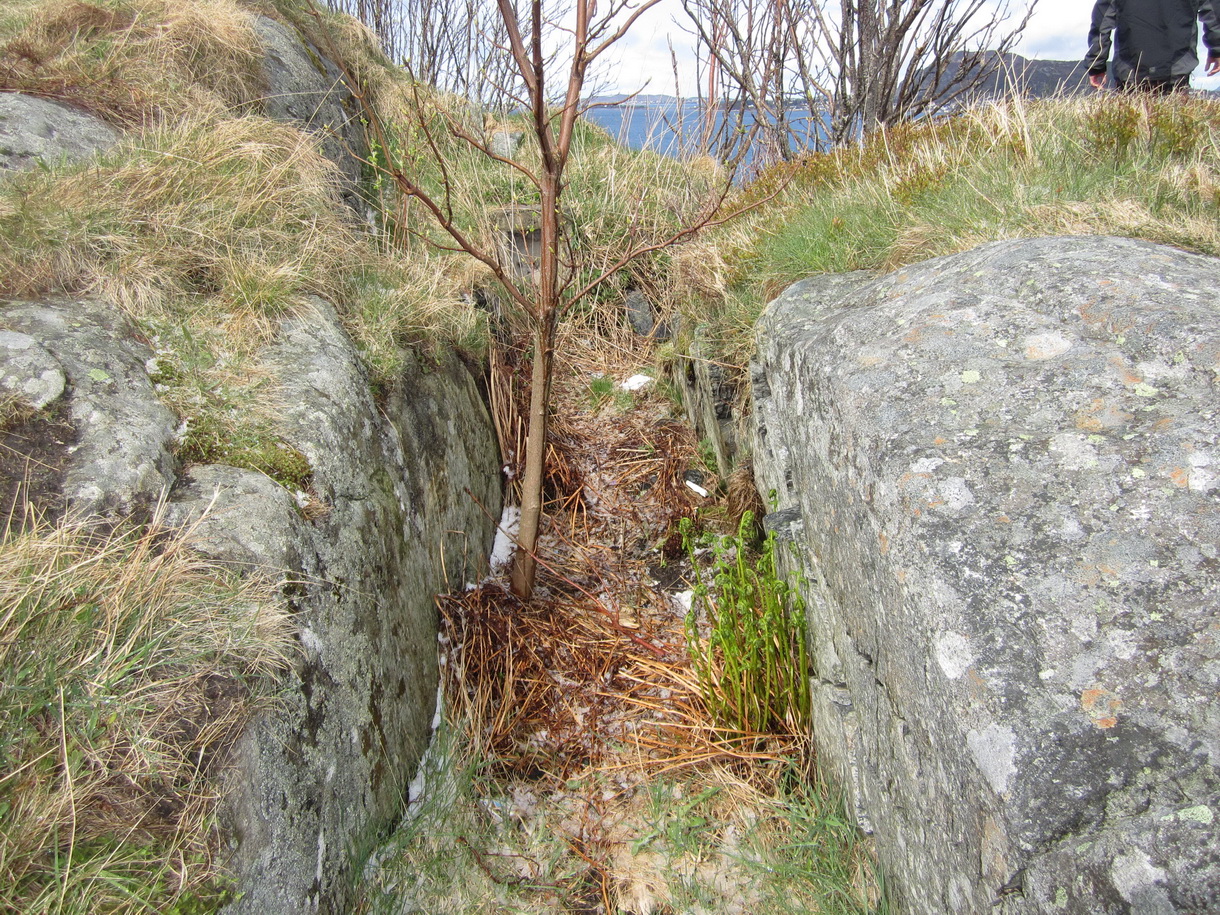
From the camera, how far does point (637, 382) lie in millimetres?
5367

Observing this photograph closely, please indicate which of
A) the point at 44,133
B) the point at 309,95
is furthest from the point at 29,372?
the point at 309,95

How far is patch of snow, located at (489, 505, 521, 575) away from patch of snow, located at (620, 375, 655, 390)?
1516mm

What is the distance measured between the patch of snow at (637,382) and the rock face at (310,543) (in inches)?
94.9

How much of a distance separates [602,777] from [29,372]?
236 cm

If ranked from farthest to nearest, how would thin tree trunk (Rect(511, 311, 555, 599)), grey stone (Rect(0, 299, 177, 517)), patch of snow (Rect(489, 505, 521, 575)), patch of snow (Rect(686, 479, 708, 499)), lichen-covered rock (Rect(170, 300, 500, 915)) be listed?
patch of snow (Rect(686, 479, 708, 499)), patch of snow (Rect(489, 505, 521, 575)), thin tree trunk (Rect(511, 311, 555, 599)), grey stone (Rect(0, 299, 177, 517)), lichen-covered rock (Rect(170, 300, 500, 915))

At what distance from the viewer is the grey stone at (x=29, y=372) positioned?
7.10ft

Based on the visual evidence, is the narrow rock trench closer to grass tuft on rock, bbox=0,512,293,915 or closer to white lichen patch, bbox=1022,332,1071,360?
grass tuft on rock, bbox=0,512,293,915

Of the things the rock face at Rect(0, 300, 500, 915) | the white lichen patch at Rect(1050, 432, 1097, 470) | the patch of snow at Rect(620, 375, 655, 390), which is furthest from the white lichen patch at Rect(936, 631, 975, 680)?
the patch of snow at Rect(620, 375, 655, 390)

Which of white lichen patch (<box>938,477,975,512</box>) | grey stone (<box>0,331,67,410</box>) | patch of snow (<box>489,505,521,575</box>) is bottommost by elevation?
patch of snow (<box>489,505,521,575</box>)

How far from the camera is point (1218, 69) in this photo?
5.53 meters

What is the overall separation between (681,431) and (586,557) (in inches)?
49.4

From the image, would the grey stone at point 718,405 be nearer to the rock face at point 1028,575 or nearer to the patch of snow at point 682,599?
the patch of snow at point 682,599

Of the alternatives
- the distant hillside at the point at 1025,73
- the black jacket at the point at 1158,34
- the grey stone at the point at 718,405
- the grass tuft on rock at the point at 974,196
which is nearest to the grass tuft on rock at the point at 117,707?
the grey stone at the point at 718,405

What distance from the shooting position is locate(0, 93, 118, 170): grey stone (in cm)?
339
